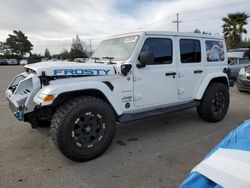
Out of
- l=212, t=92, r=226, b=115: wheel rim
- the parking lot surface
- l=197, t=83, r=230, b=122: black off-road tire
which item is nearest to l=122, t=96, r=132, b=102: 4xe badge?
the parking lot surface

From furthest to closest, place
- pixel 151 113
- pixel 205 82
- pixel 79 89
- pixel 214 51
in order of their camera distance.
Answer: pixel 214 51 → pixel 205 82 → pixel 151 113 → pixel 79 89

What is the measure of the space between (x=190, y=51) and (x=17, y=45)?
253 ft

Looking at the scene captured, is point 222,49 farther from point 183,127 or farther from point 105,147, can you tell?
point 105,147

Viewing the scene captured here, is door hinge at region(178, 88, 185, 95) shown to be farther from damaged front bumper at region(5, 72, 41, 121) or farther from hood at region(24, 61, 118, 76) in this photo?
damaged front bumper at region(5, 72, 41, 121)

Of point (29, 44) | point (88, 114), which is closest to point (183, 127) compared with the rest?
point (88, 114)

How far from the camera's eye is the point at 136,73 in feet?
11.7

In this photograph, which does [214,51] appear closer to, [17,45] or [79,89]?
[79,89]

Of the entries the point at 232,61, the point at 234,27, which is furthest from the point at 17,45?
the point at 232,61

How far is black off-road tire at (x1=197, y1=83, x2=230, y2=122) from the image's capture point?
4.66 metres

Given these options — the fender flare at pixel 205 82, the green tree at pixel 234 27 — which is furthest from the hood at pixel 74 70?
the green tree at pixel 234 27

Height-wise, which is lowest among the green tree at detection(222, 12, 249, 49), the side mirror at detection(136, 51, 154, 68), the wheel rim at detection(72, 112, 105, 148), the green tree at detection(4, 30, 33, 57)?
the wheel rim at detection(72, 112, 105, 148)

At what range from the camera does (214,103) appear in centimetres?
482

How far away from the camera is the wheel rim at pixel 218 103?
4812 mm

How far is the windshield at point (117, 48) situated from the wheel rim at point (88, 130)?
47.4 inches
